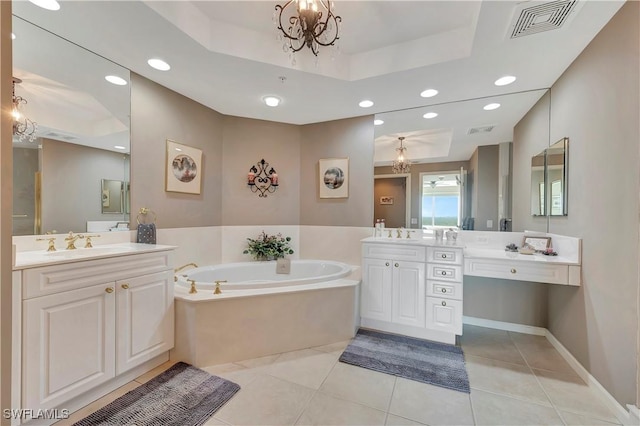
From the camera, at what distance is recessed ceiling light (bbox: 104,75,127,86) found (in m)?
2.22

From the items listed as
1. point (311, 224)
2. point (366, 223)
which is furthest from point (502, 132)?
point (311, 224)

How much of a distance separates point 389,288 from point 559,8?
2410 millimetres

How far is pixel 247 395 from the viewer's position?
1.79 meters

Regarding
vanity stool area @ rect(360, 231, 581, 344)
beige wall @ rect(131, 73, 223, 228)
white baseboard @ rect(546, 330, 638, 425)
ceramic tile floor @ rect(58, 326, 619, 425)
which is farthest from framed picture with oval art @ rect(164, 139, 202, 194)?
white baseboard @ rect(546, 330, 638, 425)

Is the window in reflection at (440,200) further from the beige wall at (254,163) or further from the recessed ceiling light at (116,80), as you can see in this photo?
the recessed ceiling light at (116,80)

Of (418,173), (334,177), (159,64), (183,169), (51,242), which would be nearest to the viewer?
(51,242)

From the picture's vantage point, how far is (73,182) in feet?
6.66

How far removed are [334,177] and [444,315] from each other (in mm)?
2022

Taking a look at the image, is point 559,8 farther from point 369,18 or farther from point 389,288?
point 389,288

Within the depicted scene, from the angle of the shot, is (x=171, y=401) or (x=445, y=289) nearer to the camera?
(x=171, y=401)

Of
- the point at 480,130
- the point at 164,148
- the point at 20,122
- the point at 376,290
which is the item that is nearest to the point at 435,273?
the point at 376,290

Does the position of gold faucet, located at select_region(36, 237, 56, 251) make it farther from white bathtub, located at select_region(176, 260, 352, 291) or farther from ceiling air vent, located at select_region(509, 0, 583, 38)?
ceiling air vent, located at select_region(509, 0, 583, 38)

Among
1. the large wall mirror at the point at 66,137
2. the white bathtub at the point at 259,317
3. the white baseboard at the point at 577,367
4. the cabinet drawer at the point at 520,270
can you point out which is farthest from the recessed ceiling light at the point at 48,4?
the white baseboard at the point at 577,367

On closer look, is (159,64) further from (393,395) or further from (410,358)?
(410,358)
